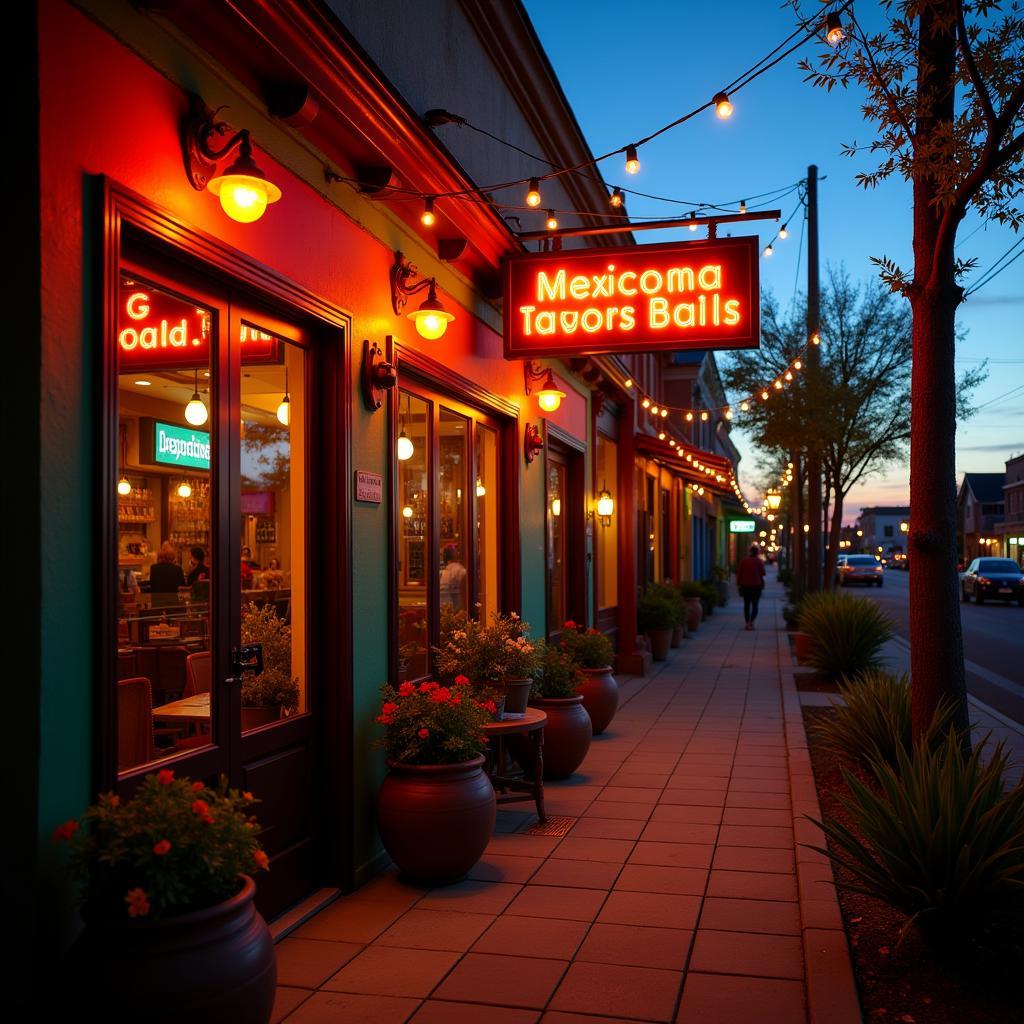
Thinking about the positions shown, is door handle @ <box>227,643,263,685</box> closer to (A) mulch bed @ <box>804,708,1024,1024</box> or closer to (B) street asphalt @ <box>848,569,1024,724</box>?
(A) mulch bed @ <box>804,708,1024,1024</box>

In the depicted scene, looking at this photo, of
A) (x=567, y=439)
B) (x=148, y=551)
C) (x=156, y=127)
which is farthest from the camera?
(x=567, y=439)

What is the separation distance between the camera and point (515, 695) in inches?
272

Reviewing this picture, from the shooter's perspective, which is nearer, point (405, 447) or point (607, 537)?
point (405, 447)

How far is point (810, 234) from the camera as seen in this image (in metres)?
19.9

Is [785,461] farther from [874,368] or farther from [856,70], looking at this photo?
[856,70]

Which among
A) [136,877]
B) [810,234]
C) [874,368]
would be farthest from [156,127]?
[874,368]

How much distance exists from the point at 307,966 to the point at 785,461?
24.7 meters

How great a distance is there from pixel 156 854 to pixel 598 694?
684cm

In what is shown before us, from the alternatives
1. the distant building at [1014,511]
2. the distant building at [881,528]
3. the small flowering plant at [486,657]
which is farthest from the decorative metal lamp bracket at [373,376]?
the distant building at [881,528]

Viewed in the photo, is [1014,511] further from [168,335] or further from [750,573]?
[168,335]

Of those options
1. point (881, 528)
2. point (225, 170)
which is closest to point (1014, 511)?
point (225, 170)

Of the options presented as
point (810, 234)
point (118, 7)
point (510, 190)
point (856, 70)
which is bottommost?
point (118, 7)

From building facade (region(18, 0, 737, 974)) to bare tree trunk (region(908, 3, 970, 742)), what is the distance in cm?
292

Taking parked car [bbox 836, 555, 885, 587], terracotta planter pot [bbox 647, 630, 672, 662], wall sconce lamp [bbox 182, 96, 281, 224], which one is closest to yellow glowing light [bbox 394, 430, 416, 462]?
wall sconce lamp [bbox 182, 96, 281, 224]
